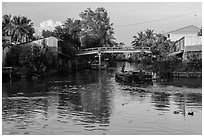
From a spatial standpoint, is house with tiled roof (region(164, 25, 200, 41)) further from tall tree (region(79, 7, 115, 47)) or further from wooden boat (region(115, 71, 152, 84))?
wooden boat (region(115, 71, 152, 84))

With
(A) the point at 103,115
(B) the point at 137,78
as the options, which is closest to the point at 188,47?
(B) the point at 137,78

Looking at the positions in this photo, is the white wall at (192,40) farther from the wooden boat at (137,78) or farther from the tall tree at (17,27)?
the tall tree at (17,27)

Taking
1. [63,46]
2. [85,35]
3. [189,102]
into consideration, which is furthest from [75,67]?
[189,102]

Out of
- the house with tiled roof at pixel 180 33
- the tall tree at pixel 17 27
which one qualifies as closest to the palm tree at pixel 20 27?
the tall tree at pixel 17 27

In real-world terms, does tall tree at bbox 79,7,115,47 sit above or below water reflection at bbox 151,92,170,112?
above

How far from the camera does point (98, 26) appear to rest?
68.6 metres

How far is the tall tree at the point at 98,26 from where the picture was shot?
68.2 meters

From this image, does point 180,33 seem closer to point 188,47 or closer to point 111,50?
point 111,50

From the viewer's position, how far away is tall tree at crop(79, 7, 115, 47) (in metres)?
68.2

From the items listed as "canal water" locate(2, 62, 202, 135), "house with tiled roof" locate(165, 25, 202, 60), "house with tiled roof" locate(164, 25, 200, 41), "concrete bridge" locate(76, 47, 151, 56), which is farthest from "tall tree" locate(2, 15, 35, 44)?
"canal water" locate(2, 62, 202, 135)

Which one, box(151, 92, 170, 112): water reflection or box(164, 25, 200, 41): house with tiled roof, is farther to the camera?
box(164, 25, 200, 41): house with tiled roof

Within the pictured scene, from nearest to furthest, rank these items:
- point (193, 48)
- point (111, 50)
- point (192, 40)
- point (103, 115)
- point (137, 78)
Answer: point (103, 115)
point (137, 78)
point (193, 48)
point (192, 40)
point (111, 50)

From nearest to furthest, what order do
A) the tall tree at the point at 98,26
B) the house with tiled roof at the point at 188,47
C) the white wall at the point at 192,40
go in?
1. the house with tiled roof at the point at 188,47
2. the white wall at the point at 192,40
3. the tall tree at the point at 98,26

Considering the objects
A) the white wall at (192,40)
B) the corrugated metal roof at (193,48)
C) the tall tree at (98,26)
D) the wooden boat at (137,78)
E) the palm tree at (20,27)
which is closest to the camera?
the wooden boat at (137,78)
